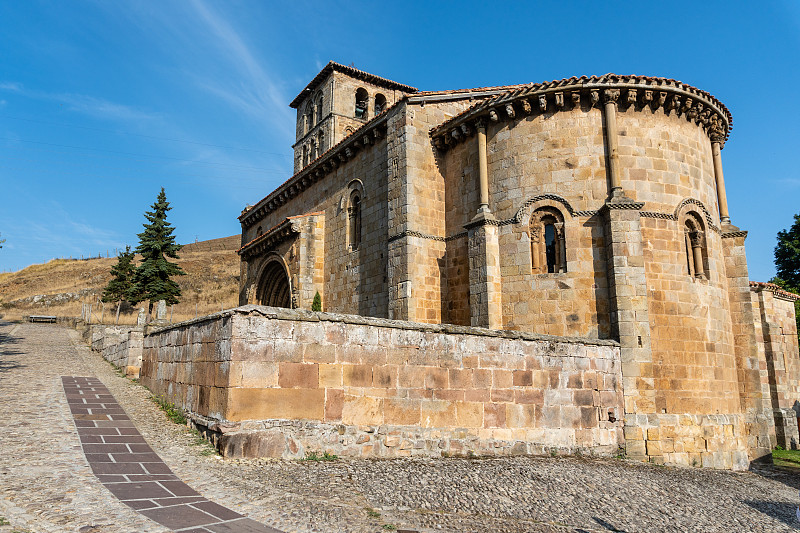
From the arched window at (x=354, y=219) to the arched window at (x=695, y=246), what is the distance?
9971 millimetres

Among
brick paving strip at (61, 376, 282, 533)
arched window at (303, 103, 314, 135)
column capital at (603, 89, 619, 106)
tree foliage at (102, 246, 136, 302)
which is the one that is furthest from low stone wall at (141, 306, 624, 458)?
tree foliage at (102, 246, 136, 302)

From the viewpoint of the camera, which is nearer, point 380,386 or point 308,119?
point 380,386

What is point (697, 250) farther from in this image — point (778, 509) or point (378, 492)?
point (378, 492)

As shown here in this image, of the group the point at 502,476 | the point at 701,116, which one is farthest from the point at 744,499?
the point at 701,116

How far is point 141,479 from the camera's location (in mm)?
6035

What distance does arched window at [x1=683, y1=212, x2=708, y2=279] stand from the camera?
13.9 meters

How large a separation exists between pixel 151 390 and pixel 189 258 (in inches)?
2408

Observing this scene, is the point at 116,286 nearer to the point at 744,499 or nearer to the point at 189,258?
the point at 189,258

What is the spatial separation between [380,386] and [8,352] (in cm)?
1735

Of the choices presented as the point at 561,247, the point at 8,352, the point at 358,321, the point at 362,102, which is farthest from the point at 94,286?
the point at 358,321

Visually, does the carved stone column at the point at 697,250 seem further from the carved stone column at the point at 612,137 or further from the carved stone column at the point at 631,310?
the carved stone column at the point at 612,137

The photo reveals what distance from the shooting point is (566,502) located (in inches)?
263

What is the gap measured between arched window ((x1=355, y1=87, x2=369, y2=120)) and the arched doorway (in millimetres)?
14860

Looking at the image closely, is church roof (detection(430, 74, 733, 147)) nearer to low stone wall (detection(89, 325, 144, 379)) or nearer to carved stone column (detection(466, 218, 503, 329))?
carved stone column (detection(466, 218, 503, 329))
